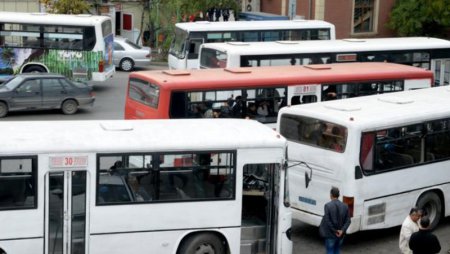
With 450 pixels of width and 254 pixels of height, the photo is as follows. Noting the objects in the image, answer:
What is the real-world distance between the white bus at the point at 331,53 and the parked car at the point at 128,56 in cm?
1093

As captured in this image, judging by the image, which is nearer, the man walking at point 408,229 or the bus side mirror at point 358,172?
the man walking at point 408,229

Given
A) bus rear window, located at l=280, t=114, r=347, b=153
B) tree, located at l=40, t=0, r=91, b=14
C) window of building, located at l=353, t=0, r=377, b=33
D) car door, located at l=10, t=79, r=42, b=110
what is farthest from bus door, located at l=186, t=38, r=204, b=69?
bus rear window, located at l=280, t=114, r=347, b=153

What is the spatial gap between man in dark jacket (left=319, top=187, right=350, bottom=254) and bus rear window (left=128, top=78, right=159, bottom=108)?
21.8ft

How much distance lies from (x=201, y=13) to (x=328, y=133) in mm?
26629

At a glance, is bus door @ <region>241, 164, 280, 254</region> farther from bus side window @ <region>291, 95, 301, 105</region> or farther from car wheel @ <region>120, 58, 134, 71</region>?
car wheel @ <region>120, 58, 134, 71</region>

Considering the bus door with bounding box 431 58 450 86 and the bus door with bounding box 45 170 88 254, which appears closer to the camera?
the bus door with bounding box 45 170 88 254

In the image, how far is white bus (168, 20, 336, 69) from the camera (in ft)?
102

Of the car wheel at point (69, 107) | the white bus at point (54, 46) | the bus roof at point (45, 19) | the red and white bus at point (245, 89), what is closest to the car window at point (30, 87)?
the car wheel at point (69, 107)

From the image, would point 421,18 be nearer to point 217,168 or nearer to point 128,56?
point 128,56

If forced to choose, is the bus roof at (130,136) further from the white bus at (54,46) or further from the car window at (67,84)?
the white bus at (54,46)

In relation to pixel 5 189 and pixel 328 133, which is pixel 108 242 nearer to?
pixel 5 189

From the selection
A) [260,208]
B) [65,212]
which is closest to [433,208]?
[260,208]

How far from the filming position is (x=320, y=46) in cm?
2670

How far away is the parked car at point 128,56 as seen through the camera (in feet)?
123
